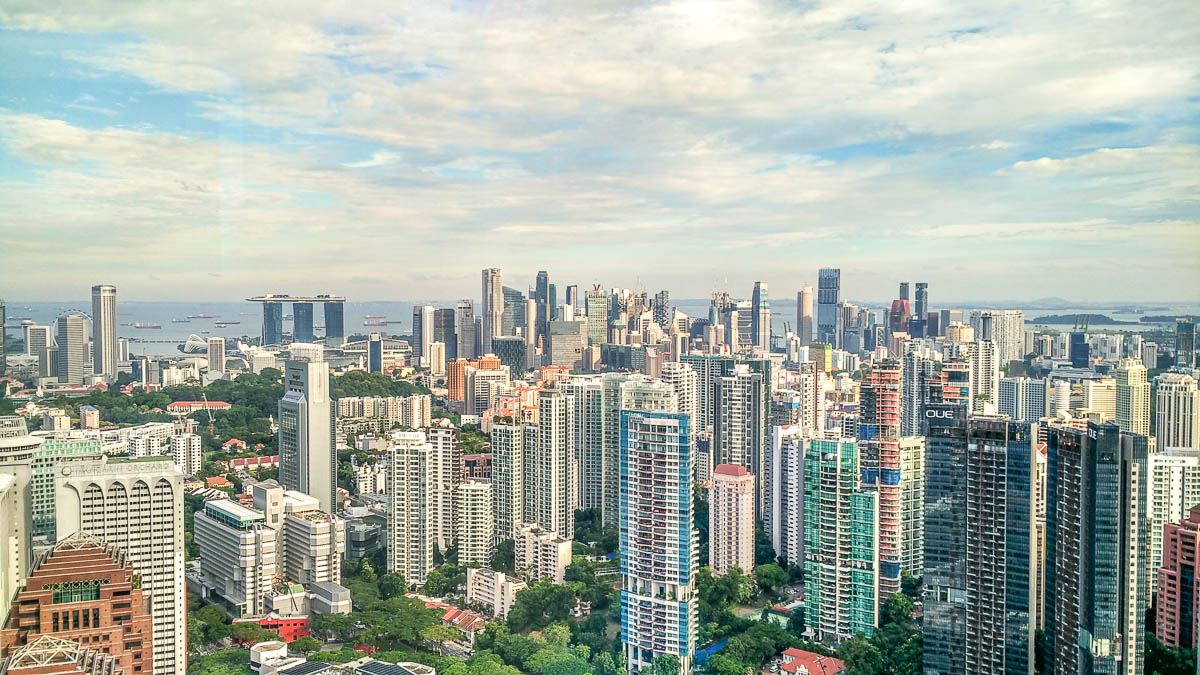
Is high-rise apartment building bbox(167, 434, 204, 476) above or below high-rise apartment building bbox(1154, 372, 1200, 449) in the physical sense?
below

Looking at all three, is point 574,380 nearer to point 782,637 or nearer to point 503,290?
point 503,290

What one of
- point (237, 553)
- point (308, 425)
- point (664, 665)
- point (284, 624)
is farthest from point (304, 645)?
point (308, 425)


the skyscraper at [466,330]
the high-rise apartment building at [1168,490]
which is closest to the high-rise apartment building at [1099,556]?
the high-rise apartment building at [1168,490]

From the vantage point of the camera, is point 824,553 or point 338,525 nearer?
point 824,553

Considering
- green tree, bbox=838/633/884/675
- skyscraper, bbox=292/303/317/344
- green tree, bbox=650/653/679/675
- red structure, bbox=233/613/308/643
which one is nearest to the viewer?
green tree, bbox=838/633/884/675

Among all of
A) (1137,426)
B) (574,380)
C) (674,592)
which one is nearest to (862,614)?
(674,592)

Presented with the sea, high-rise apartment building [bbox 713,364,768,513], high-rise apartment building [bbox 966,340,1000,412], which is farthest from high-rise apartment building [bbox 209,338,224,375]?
high-rise apartment building [bbox 966,340,1000,412]

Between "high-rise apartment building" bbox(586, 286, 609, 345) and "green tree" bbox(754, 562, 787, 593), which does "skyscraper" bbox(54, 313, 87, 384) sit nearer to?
"high-rise apartment building" bbox(586, 286, 609, 345)
